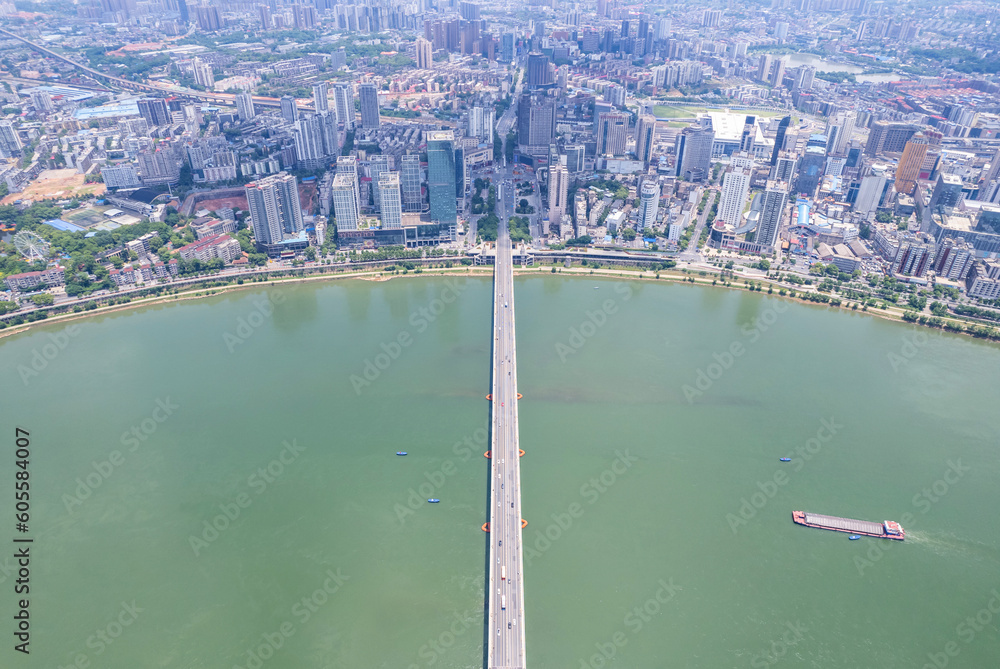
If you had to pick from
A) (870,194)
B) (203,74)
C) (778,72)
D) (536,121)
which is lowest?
(870,194)

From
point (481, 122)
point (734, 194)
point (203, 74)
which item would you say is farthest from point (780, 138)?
point (203, 74)

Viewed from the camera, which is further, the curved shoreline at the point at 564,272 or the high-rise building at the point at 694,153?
the high-rise building at the point at 694,153

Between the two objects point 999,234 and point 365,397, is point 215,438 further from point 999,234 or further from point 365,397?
point 999,234

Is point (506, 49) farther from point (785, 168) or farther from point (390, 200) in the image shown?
point (390, 200)

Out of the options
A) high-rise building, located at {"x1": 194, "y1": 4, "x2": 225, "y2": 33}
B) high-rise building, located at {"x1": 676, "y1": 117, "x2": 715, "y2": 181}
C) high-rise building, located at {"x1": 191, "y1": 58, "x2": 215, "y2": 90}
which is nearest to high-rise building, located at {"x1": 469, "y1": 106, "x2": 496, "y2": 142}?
high-rise building, located at {"x1": 676, "y1": 117, "x2": 715, "y2": 181}

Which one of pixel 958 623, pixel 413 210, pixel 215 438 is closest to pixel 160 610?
pixel 215 438

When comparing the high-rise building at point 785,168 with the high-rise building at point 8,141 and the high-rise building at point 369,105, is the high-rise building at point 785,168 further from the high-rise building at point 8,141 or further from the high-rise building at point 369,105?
the high-rise building at point 8,141

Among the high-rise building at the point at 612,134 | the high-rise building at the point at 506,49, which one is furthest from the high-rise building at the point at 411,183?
the high-rise building at the point at 506,49
